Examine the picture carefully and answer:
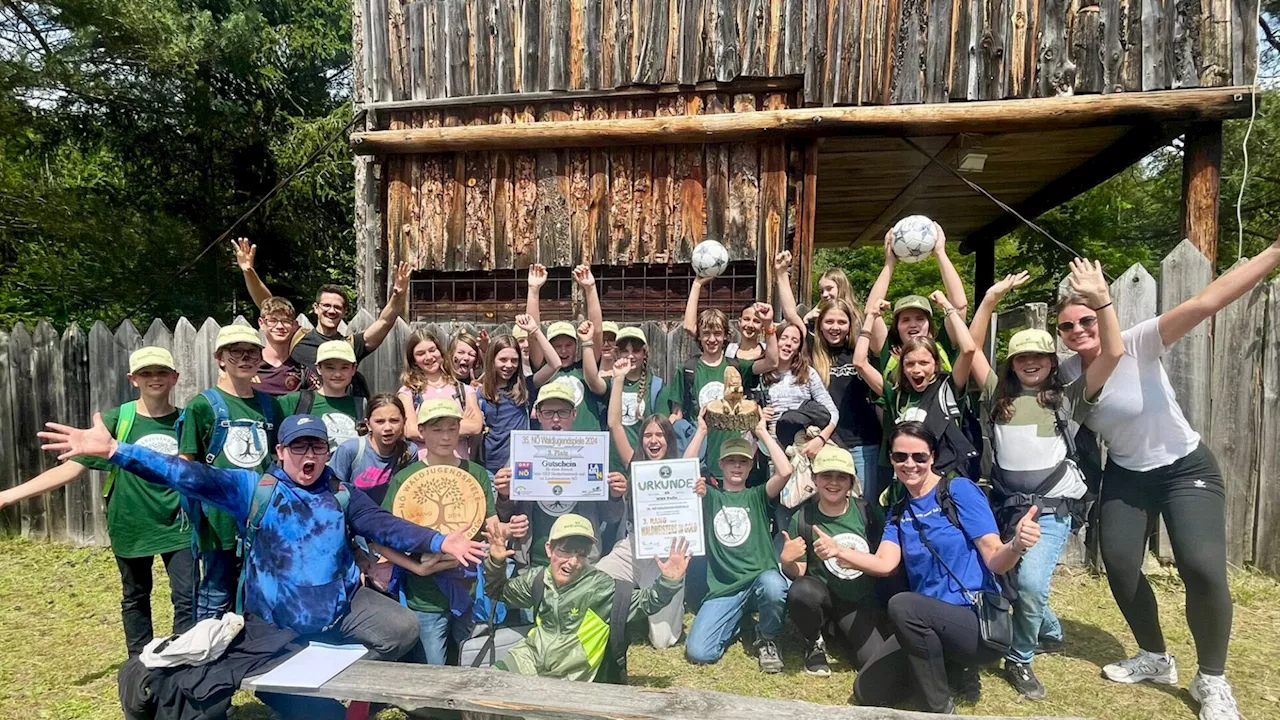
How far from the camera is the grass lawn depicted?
12.7 feet

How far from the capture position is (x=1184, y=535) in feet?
12.1

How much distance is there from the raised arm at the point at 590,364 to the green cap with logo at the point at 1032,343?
256cm

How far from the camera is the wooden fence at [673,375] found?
17.4ft

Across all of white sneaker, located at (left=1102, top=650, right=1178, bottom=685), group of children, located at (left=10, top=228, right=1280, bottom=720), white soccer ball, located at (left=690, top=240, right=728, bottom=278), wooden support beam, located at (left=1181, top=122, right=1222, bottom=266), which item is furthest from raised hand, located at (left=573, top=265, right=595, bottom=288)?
wooden support beam, located at (left=1181, top=122, right=1222, bottom=266)

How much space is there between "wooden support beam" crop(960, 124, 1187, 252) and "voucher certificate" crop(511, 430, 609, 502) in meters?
6.13

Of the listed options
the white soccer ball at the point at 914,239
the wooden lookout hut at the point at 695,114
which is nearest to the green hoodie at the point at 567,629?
the white soccer ball at the point at 914,239

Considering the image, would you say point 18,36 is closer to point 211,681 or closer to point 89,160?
point 89,160

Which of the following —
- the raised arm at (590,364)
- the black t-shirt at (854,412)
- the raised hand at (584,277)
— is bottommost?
the black t-shirt at (854,412)

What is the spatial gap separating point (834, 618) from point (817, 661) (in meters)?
0.27

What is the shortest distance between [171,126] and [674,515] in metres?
14.1

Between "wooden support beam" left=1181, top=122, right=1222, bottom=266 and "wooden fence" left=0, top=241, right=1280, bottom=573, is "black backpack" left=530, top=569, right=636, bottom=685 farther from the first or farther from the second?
"wooden support beam" left=1181, top=122, right=1222, bottom=266

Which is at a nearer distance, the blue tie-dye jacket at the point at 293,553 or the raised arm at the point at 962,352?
the blue tie-dye jacket at the point at 293,553

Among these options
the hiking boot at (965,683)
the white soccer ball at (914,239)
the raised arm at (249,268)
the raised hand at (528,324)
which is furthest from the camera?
the raised arm at (249,268)

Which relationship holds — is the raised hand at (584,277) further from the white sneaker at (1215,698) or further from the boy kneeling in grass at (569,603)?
the white sneaker at (1215,698)
